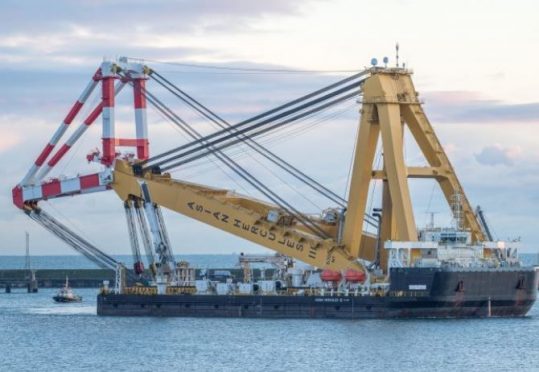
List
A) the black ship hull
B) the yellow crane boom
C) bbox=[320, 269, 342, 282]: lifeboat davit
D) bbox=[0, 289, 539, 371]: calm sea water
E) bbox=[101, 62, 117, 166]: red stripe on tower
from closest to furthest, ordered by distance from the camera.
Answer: bbox=[0, 289, 539, 371]: calm sea water
the black ship hull
bbox=[320, 269, 342, 282]: lifeboat davit
the yellow crane boom
bbox=[101, 62, 117, 166]: red stripe on tower

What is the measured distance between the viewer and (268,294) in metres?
87.5

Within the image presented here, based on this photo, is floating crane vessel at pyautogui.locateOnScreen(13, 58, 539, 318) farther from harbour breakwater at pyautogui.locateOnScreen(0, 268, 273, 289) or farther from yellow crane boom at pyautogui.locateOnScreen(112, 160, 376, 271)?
harbour breakwater at pyautogui.locateOnScreen(0, 268, 273, 289)

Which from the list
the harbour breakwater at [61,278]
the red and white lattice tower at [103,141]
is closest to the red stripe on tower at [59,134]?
the red and white lattice tower at [103,141]

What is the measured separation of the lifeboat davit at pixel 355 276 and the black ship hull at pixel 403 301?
115 centimetres

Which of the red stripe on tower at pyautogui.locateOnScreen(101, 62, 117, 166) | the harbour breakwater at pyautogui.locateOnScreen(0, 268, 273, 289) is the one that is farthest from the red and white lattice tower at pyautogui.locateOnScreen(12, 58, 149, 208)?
the harbour breakwater at pyautogui.locateOnScreen(0, 268, 273, 289)

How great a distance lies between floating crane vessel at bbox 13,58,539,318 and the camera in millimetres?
82688

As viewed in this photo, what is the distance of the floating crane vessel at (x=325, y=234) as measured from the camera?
82688 millimetres

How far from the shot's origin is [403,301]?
8194 centimetres

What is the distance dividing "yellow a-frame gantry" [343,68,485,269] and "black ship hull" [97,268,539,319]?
3234 mm

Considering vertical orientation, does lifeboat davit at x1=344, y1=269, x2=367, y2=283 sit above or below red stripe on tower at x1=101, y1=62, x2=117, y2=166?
below

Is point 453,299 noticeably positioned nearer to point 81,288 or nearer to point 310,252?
point 310,252

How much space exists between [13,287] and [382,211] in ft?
242

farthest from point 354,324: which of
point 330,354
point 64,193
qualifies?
point 64,193

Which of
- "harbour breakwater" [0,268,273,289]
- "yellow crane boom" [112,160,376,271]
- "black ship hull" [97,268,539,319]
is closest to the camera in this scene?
"black ship hull" [97,268,539,319]
